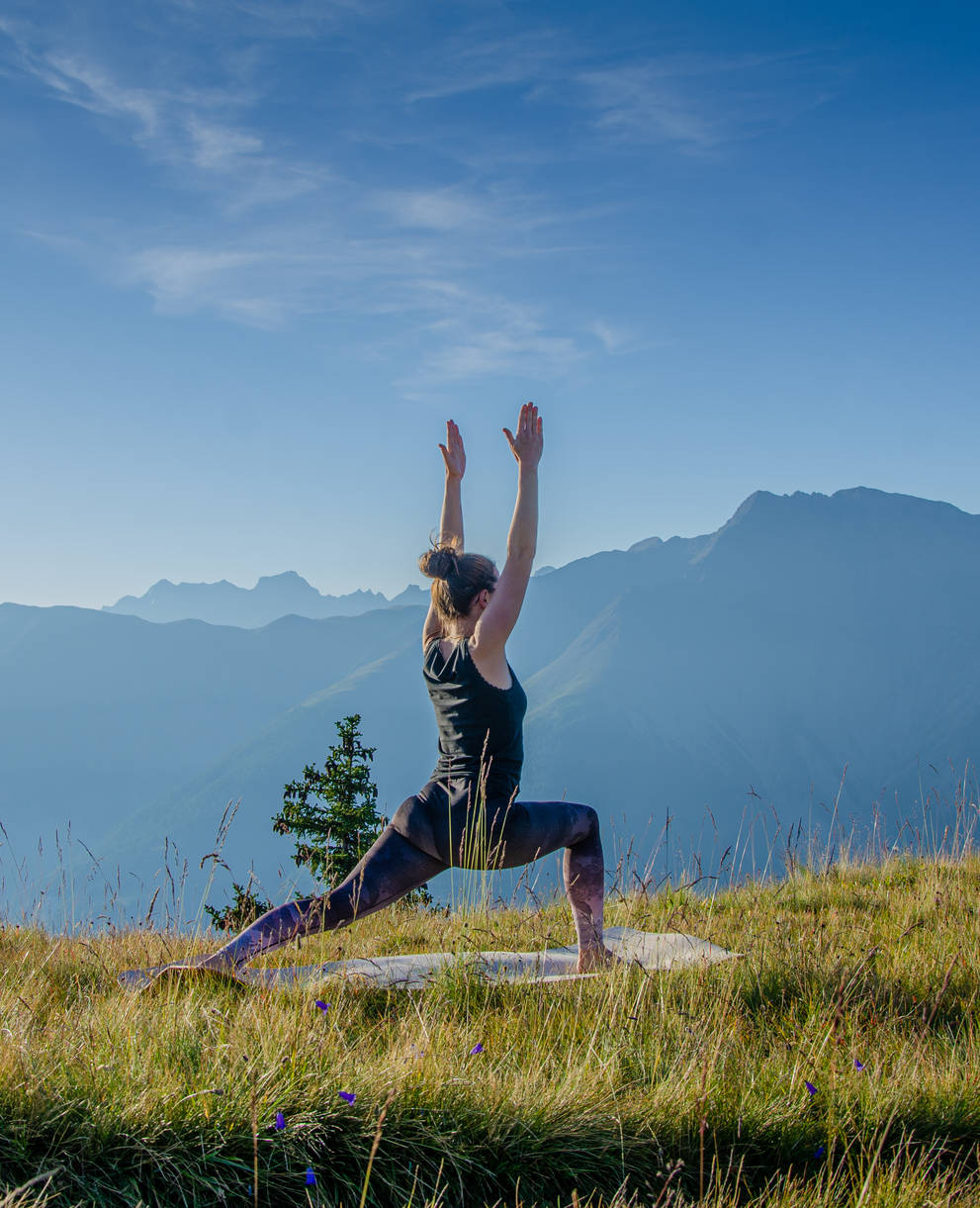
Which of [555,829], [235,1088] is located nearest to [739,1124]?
[235,1088]

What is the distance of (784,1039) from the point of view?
3.89 metres

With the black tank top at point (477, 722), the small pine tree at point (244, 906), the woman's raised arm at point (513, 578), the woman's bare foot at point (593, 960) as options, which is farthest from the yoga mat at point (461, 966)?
the woman's raised arm at point (513, 578)

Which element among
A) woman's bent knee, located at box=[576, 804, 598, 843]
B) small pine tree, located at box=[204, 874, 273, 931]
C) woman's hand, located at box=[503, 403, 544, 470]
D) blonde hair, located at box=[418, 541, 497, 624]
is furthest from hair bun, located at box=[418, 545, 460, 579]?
small pine tree, located at box=[204, 874, 273, 931]

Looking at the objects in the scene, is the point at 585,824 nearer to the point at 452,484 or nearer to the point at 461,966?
the point at 461,966

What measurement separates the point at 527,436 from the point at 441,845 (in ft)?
7.25

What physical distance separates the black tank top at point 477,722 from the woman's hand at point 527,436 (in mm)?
1080

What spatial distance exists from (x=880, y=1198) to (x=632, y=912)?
439cm

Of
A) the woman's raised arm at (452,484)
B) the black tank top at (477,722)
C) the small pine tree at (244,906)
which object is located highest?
the woman's raised arm at (452,484)

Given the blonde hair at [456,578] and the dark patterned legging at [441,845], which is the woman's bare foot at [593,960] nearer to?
the dark patterned legging at [441,845]

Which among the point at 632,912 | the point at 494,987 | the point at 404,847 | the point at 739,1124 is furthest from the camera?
the point at 632,912

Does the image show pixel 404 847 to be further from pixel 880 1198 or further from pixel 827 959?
pixel 880 1198

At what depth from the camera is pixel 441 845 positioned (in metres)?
4.67

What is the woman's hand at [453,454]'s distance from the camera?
598cm

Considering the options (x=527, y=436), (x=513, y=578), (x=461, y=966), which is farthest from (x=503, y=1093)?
(x=527, y=436)
